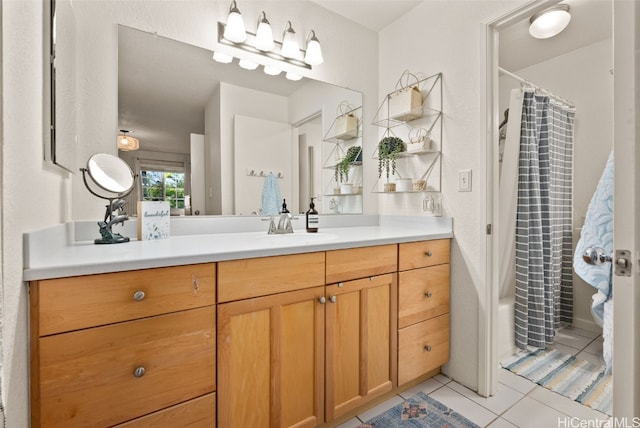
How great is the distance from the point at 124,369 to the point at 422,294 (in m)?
1.35

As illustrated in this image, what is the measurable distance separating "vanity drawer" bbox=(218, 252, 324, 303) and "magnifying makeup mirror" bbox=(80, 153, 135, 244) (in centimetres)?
55

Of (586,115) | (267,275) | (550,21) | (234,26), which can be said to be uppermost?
(550,21)

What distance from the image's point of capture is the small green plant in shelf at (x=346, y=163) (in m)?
2.11

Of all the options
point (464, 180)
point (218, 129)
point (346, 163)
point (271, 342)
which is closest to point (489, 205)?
point (464, 180)

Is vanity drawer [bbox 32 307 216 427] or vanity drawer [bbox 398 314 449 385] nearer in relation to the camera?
vanity drawer [bbox 32 307 216 427]

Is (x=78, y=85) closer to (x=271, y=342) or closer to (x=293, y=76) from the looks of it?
(x=293, y=76)

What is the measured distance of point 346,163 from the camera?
213 cm

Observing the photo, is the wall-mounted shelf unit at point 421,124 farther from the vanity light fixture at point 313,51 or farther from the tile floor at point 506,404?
the tile floor at point 506,404

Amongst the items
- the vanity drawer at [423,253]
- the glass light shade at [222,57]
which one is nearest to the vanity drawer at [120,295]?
the vanity drawer at [423,253]

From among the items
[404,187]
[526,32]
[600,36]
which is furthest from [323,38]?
[600,36]

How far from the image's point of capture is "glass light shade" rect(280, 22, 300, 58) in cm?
177

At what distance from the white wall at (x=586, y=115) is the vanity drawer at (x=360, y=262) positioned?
206 cm

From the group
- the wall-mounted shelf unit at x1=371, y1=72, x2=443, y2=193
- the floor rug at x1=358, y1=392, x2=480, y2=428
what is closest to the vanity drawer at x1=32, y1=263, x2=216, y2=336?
the floor rug at x1=358, y1=392, x2=480, y2=428

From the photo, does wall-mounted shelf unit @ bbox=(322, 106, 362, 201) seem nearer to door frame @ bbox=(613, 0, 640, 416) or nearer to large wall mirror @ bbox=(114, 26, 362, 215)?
large wall mirror @ bbox=(114, 26, 362, 215)
